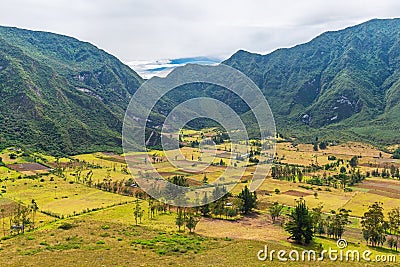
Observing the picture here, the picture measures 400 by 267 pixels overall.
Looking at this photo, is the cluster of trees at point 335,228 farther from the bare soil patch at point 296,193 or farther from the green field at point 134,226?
the bare soil patch at point 296,193

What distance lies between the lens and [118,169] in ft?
319

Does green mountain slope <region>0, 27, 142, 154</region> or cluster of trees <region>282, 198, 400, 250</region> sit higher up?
green mountain slope <region>0, 27, 142, 154</region>

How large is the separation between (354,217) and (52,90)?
149m

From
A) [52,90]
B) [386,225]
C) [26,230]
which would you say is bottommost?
[26,230]

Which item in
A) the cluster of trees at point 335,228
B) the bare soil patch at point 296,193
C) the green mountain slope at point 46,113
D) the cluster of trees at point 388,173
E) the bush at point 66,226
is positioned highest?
the green mountain slope at point 46,113

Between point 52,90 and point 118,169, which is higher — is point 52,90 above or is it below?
above

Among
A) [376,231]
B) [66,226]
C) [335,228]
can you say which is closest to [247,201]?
[335,228]

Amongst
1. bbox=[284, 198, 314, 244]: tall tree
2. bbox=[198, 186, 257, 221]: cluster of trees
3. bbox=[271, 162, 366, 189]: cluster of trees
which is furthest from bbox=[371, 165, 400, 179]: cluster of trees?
bbox=[284, 198, 314, 244]: tall tree

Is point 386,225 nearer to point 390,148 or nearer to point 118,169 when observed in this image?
point 118,169

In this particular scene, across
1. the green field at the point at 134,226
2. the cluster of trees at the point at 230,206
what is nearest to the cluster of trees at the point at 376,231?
the green field at the point at 134,226

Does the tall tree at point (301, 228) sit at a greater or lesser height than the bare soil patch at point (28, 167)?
greater

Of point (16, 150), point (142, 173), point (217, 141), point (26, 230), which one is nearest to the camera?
point (26, 230)

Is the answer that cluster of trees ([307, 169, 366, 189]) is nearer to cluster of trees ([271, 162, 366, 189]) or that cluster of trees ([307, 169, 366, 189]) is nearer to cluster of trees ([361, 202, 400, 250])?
cluster of trees ([271, 162, 366, 189])

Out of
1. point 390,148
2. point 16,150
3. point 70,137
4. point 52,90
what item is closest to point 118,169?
point 16,150
